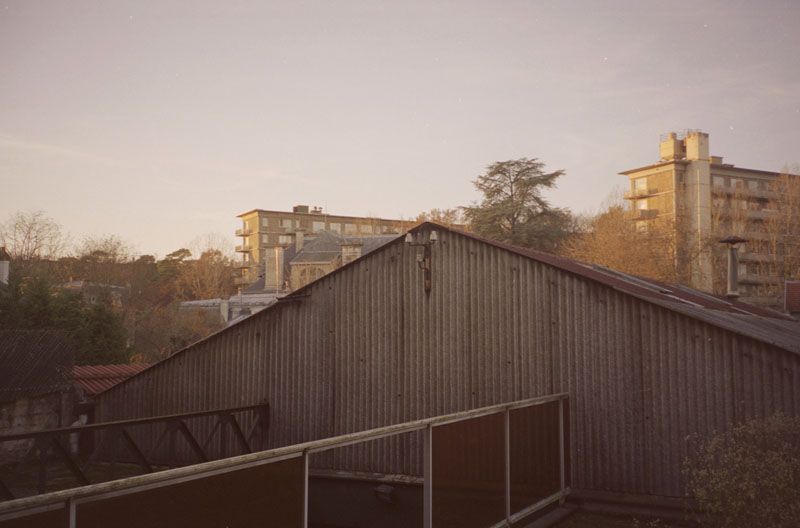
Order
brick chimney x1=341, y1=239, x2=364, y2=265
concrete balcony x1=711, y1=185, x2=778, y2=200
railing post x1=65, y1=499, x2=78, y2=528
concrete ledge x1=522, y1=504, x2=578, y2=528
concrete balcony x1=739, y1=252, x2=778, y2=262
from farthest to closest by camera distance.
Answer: concrete balcony x1=711, y1=185, x2=778, y2=200, brick chimney x1=341, y1=239, x2=364, y2=265, concrete balcony x1=739, y1=252, x2=778, y2=262, concrete ledge x1=522, y1=504, x2=578, y2=528, railing post x1=65, y1=499, x2=78, y2=528

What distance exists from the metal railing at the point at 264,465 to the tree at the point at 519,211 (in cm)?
4507

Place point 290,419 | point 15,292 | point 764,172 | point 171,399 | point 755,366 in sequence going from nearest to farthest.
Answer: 1. point 755,366
2. point 290,419
3. point 171,399
4. point 15,292
5. point 764,172

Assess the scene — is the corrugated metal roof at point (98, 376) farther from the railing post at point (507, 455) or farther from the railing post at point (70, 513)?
the railing post at point (70, 513)

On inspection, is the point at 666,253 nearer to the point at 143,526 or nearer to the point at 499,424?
the point at 499,424

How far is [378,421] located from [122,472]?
9281mm

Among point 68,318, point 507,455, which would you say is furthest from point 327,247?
point 507,455

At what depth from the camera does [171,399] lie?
18656 millimetres

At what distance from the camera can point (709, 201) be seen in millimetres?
78500

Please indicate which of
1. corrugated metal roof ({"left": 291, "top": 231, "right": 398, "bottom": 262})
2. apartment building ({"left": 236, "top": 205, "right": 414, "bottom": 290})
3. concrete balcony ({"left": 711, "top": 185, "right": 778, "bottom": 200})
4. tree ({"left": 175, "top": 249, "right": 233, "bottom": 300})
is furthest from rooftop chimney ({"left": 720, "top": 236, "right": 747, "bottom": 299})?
apartment building ({"left": 236, "top": 205, "right": 414, "bottom": 290})

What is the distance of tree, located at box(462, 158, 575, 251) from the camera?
56.0 metres

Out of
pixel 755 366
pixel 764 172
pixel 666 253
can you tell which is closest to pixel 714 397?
pixel 755 366

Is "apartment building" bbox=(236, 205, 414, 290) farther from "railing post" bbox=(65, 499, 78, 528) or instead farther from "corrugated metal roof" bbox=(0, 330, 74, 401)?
"railing post" bbox=(65, 499, 78, 528)

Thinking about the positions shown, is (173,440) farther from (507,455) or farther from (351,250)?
(351,250)

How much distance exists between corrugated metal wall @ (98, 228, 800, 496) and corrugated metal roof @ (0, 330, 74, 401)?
3.17 metres
